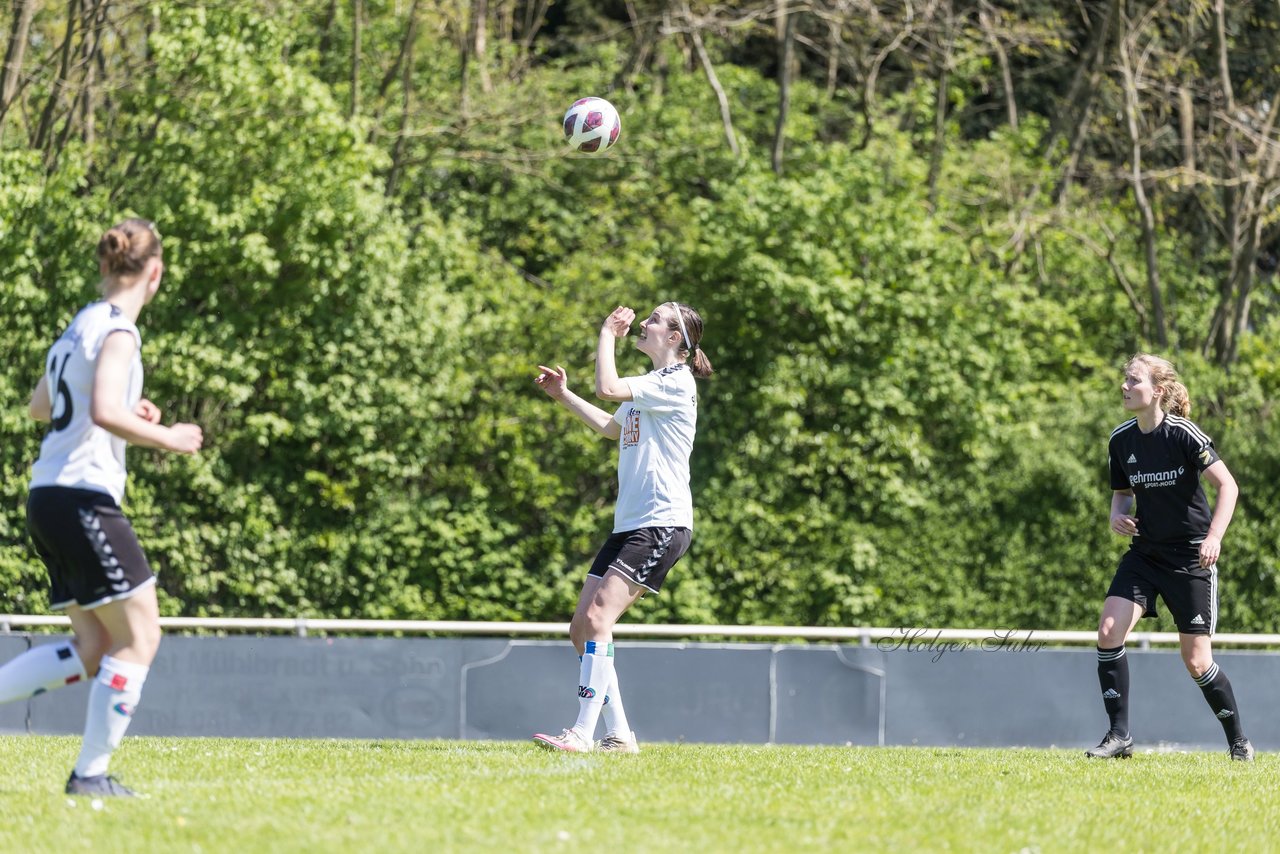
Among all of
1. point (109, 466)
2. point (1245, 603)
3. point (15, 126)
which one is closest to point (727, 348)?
point (1245, 603)

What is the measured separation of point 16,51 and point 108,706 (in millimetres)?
12086

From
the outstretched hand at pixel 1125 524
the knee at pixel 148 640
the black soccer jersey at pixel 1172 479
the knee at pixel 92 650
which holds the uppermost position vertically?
the black soccer jersey at pixel 1172 479

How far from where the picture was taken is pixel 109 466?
4.69 meters

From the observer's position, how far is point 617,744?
6.73m

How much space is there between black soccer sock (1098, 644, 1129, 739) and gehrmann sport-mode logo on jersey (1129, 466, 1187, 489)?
2.84 ft

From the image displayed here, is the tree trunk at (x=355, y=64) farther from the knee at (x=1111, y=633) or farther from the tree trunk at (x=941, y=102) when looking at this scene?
the knee at (x=1111, y=633)

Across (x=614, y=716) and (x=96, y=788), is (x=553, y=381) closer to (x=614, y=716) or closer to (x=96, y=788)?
(x=614, y=716)

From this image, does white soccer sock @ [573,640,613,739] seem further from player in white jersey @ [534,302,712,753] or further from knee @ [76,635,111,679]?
knee @ [76,635,111,679]

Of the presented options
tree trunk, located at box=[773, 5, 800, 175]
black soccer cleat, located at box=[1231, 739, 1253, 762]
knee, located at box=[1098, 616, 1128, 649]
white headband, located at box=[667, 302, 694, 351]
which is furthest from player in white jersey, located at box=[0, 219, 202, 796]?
tree trunk, located at box=[773, 5, 800, 175]

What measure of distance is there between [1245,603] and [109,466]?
45.0 feet

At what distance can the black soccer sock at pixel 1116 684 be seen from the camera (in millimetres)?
7430

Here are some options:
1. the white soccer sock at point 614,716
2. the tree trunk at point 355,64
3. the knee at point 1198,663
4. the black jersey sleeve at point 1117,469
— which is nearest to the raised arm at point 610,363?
the white soccer sock at point 614,716

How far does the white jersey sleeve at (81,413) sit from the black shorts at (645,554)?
8.18 ft

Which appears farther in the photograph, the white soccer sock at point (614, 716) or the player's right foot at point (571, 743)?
the white soccer sock at point (614, 716)
